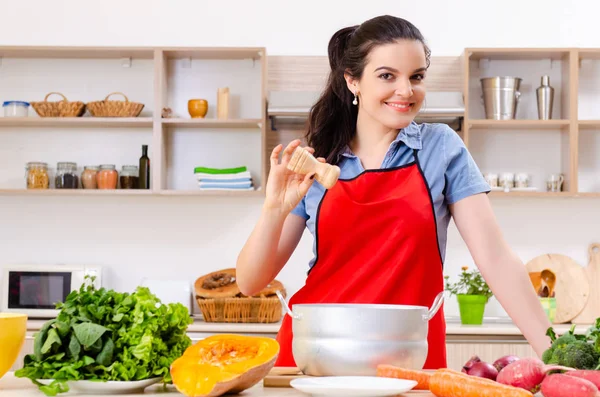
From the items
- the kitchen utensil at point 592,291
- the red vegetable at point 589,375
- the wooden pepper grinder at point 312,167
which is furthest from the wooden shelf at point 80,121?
the red vegetable at point 589,375

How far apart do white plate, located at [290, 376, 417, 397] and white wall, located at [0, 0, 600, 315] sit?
3.27m

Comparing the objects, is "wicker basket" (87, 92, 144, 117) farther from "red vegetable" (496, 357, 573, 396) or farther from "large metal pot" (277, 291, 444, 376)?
"red vegetable" (496, 357, 573, 396)

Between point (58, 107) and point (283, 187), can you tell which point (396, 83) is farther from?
point (58, 107)

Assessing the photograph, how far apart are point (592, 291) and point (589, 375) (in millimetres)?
3327

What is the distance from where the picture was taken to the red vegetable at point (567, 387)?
951 mm

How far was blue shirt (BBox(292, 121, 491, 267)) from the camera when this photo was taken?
5.70ft

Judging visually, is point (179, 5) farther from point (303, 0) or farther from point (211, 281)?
point (211, 281)

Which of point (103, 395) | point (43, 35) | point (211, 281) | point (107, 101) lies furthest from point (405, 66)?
point (43, 35)

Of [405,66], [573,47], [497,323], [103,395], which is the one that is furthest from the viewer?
[573,47]

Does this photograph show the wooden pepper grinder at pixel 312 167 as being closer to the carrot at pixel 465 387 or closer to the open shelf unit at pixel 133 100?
the carrot at pixel 465 387

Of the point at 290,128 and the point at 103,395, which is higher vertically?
the point at 290,128

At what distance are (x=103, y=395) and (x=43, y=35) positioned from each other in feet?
12.3

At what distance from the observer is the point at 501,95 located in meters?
4.10

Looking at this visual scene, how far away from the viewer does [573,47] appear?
425 centimetres
